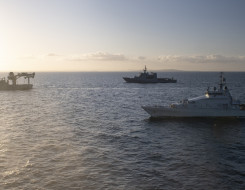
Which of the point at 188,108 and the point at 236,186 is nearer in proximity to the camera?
the point at 236,186

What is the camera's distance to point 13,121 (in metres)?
46.8

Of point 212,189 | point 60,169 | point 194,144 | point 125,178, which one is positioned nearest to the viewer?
point 212,189

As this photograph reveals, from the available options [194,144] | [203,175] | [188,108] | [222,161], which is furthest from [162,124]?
[203,175]

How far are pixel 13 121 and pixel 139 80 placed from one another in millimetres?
114852

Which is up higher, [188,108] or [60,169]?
[188,108]

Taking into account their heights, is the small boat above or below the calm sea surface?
above

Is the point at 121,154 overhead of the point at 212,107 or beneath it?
beneath

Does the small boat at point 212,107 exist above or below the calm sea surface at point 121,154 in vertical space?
above

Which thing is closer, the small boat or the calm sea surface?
the calm sea surface

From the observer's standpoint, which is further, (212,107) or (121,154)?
(212,107)

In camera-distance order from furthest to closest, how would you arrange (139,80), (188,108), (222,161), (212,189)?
(139,80) → (188,108) → (222,161) → (212,189)

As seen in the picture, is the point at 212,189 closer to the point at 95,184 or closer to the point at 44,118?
the point at 95,184

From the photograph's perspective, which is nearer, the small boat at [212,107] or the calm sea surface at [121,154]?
the calm sea surface at [121,154]

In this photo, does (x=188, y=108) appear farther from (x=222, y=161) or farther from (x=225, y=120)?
(x=222, y=161)
